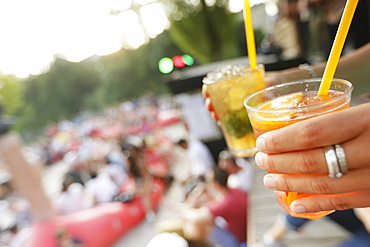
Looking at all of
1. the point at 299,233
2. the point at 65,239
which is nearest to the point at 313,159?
the point at 299,233

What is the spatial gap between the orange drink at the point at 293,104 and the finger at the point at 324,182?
12 centimetres

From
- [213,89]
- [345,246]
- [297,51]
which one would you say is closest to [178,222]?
[345,246]

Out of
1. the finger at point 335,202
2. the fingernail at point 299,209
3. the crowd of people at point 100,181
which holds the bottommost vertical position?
the crowd of people at point 100,181

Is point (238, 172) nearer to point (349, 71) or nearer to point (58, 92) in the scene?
point (349, 71)

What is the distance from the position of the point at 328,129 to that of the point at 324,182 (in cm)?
15

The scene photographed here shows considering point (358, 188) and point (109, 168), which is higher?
point (358, 188)

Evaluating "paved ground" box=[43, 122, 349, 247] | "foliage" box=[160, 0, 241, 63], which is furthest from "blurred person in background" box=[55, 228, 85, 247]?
"foliage" box=[160, 0, 241, 63]

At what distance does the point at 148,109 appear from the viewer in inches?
677

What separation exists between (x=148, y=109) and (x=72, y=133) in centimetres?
622

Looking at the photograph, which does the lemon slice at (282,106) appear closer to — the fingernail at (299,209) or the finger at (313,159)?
the finger at (313,159)

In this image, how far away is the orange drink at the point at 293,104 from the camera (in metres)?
0.67

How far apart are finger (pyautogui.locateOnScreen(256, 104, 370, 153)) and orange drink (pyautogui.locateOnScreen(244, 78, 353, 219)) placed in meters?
0.10

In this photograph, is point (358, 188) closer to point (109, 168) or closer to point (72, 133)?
point (109, 168)

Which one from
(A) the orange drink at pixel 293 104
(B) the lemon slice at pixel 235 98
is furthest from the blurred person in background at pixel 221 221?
(A) the orange drink at pixel 293 104
